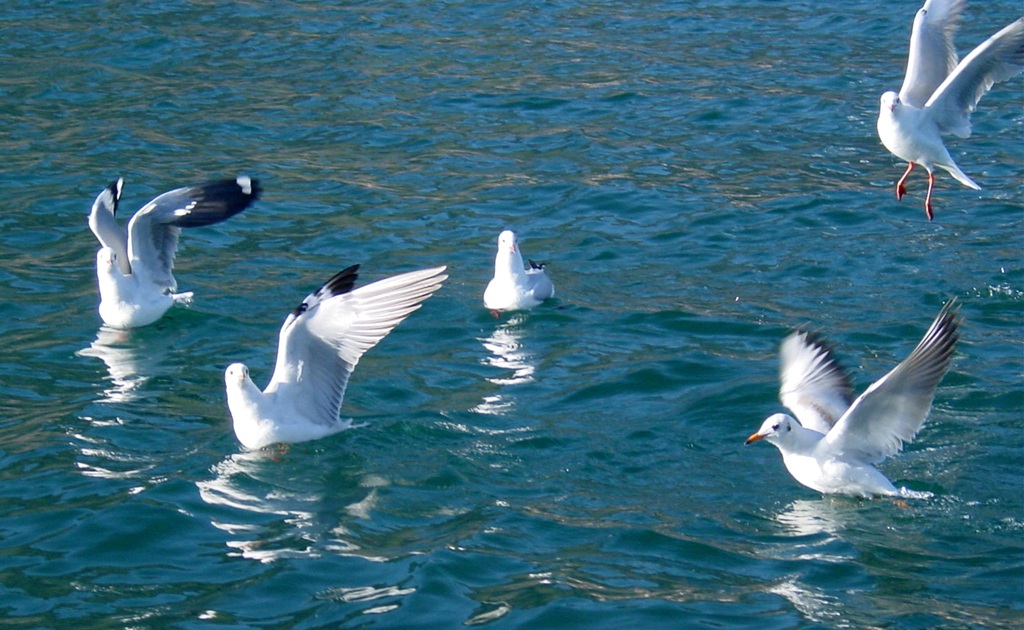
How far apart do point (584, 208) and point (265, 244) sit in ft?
9.43

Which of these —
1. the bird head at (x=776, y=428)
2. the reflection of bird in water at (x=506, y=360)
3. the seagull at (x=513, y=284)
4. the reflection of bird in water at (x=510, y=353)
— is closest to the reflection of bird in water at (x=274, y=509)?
the reflection of bird in water at (x=506, y=360)

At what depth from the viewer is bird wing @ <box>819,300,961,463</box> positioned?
23.0 feet

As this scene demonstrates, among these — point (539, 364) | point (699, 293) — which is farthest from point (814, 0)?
point (539, 364)

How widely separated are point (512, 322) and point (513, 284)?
29 centimetres

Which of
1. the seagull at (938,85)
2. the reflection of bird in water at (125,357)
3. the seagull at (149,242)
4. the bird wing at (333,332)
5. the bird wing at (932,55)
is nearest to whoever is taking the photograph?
the bird wing at (333,332)

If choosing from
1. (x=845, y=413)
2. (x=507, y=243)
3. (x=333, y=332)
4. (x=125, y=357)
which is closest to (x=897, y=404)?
(x=845, y=413)

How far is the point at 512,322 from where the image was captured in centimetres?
1047

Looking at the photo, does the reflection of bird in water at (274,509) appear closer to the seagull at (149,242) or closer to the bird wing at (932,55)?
the seagull at (149,242)

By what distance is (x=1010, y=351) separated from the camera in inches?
372

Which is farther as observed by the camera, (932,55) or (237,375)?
(932,55)

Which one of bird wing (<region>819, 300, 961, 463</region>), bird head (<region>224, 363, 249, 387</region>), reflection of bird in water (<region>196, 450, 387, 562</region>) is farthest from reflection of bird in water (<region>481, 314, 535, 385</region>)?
bird wing (<region>819, 300, 961, 463</region>)

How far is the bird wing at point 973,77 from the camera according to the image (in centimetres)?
973

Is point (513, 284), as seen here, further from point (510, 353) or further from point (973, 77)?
point (973, 77)

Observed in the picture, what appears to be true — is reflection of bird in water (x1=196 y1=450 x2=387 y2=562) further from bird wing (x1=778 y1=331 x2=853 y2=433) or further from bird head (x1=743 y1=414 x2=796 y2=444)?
bird wing (x1=778 y1=331 x2=853 y2=433)
